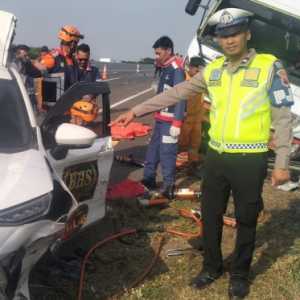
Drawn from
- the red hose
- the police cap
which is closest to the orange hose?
the red hose

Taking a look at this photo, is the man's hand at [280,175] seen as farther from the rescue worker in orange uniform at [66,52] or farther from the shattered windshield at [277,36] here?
the shattered windshield at [277,36]

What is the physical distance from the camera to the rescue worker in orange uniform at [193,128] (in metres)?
9.01

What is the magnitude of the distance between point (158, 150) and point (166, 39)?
4.53ft

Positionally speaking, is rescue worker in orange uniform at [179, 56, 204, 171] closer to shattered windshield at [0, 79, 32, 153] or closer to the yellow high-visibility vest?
the yellow high-visibility vest

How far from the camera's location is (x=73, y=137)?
3840 millimetres

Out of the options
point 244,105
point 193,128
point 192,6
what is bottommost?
point 193,128

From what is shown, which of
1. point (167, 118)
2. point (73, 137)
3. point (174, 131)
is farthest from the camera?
point (167, 118)

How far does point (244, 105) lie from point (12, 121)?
5.19ft

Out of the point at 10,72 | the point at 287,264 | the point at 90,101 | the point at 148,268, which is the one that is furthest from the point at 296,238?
the point at 10,72

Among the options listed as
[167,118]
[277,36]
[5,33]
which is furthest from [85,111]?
[277,36]

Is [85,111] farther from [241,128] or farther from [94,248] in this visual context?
[241,128]

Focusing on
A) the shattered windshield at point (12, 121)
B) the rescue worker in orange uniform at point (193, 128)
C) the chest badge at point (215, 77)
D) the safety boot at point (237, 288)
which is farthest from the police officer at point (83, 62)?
the safety boot at point (237, 288)

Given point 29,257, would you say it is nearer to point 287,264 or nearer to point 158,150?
point 287,264

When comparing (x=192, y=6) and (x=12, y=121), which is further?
(x=192, y=6)
